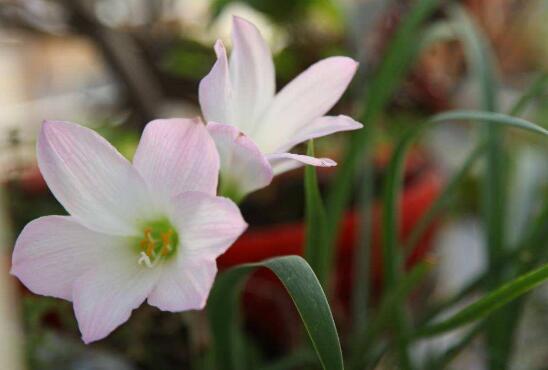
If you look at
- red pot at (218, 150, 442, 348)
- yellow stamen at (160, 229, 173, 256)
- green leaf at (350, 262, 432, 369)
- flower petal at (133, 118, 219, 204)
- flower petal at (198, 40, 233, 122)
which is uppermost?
flower petal at (198, 40, 233, 122)

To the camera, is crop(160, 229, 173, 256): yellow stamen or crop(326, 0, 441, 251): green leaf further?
crop(326, 0, 441, 251): green leaf

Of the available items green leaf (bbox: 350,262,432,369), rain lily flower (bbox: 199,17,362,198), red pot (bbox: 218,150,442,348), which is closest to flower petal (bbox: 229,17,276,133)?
rain lily flower (bbox: 199,17,362,198)

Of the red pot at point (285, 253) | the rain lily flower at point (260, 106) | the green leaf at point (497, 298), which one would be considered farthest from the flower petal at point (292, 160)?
the red pot at point (285, 253)

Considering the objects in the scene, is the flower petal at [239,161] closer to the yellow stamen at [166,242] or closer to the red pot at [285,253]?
the yellow stamen at [166,242]

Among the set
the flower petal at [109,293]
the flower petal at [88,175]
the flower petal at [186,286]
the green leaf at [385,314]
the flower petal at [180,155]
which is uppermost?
the flower petal at [180,155]

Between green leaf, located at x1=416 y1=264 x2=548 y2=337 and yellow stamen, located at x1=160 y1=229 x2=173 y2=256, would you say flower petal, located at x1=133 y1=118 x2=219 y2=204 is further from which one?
green leaf, located at x1=416 y1=264 x2=548 y2=337

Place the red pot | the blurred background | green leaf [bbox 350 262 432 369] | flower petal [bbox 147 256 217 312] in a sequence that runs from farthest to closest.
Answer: the red pot, the blurred background, green leaf [bbox 350 262 432 369], flower petal [bbox 147 256 217 312]

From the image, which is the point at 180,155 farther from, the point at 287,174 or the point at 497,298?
the point at 287,174
